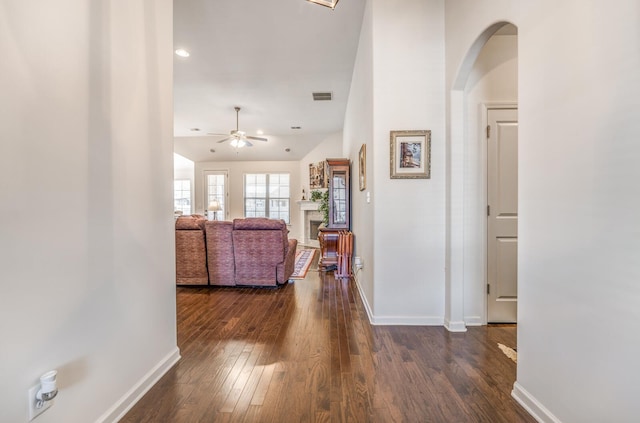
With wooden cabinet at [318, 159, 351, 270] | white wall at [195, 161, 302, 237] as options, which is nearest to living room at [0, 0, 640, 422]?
wooden cabinet at [318, 159, 351, 270]

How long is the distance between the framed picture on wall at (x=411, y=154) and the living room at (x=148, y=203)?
0.87m

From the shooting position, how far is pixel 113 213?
144 cm

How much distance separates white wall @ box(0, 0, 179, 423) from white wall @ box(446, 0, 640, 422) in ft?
7.08

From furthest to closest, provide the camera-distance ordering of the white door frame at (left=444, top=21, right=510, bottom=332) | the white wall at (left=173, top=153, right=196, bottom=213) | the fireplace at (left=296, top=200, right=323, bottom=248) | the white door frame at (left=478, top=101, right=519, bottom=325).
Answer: the white wall at (left=173, top=153, right=196, bottom=213) → the fireplace at (left=296, top=200, right=323, bottom=248) → the white door frame at (left=478, top=101, right=519, bottom=325) → the white door frame at (left=444, top=21, right=510, bottom=332)

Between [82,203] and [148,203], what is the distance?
48cm

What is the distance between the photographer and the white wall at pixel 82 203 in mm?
994

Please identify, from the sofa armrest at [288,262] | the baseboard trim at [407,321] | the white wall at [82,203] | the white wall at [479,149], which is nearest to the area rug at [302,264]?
the sofa armrest at [288,262]

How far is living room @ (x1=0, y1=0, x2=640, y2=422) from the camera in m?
1.01

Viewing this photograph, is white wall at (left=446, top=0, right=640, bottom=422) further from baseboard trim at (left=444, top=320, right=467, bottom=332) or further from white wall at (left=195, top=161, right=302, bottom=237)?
white wall at (left=195, top=161, right=302, bottom=237)

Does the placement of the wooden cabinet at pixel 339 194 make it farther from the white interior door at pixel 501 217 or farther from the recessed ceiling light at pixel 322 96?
the white interior door at pixel 501 217

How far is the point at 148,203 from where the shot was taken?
5.67 ft

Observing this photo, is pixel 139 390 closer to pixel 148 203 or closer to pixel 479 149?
pixel 148 203

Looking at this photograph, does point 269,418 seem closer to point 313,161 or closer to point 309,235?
point 309,235

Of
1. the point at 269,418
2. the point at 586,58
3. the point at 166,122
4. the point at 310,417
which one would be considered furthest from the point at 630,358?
the point at 166,122
